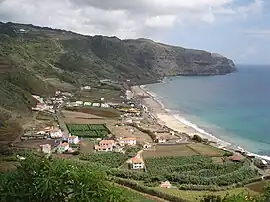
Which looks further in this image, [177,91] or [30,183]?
[177,91]

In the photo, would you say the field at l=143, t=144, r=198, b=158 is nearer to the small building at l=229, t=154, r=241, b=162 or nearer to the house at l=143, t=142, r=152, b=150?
the house at l=143, t=142, r=152, b=150

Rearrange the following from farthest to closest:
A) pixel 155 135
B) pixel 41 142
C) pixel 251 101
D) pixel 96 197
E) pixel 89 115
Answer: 1. pixel 251 101
2. pixel 89 115
3. pixel 155 135
4. pixel 41 142
5. pixel 96 197

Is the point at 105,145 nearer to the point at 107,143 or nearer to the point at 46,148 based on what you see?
the point at 107,143

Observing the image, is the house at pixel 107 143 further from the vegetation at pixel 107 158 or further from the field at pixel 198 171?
the field at pixel 198 171

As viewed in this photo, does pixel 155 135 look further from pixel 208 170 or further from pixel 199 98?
pixel 199 98

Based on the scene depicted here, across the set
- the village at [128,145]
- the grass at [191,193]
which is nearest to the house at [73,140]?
the village at [128,145]

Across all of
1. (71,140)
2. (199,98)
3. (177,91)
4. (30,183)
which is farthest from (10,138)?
(177,91)
